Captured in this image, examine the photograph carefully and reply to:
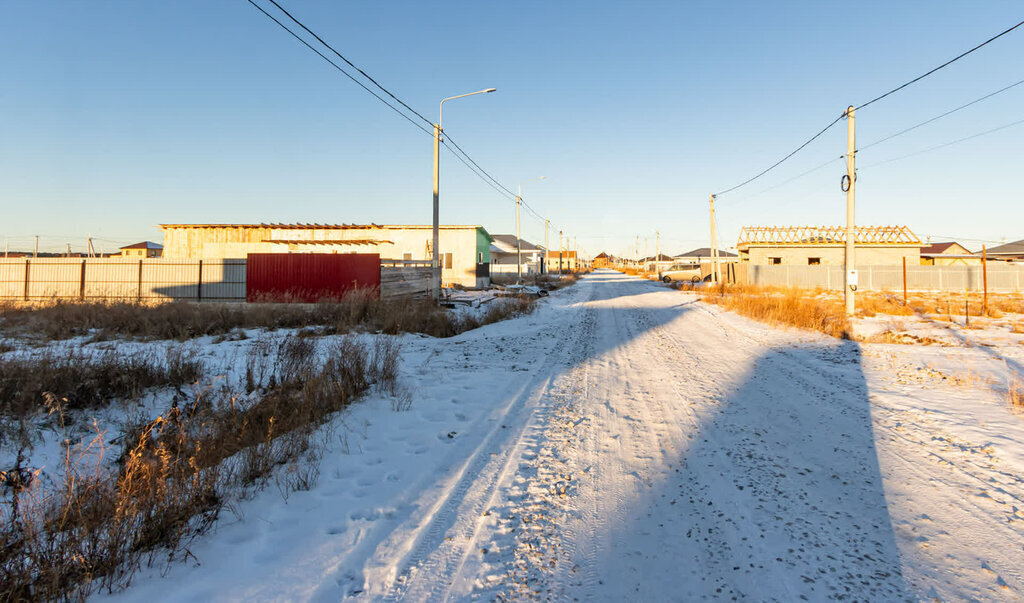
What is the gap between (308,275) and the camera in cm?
1806

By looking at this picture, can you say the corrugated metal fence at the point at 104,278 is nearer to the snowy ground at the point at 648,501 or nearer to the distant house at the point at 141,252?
the snowy ground at the point at 648,501

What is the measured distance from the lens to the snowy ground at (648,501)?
2543 millimetres

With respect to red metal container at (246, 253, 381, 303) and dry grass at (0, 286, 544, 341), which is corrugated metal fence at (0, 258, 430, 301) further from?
dry grass at (0, 286, 544, 341)

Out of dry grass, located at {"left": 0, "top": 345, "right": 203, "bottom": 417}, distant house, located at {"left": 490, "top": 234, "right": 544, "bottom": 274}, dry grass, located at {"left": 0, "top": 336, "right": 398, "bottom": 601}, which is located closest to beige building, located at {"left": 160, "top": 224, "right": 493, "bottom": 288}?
distant house, located at {"left": 490, "top": 234, "right": 544, "bottom": 274}

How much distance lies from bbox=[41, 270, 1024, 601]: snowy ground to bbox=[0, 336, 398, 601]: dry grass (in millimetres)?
225

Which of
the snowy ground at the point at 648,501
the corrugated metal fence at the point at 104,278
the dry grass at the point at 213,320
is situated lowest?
the snowy ground at the point at 648,501

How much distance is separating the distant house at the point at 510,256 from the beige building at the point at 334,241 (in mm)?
12424

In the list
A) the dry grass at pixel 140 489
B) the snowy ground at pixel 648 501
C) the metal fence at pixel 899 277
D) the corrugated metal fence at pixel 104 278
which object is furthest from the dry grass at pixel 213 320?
the metal fence at pixel 899 277

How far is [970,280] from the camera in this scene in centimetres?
3139

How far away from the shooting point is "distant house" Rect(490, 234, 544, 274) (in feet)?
177

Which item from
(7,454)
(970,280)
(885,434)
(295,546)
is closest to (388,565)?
(295,546)

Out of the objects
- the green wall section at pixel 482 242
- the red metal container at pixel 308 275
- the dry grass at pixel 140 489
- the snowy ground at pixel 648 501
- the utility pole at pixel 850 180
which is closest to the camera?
the dry grass at pixel 140 489

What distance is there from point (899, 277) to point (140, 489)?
4312cm

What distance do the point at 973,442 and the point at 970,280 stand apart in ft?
126
